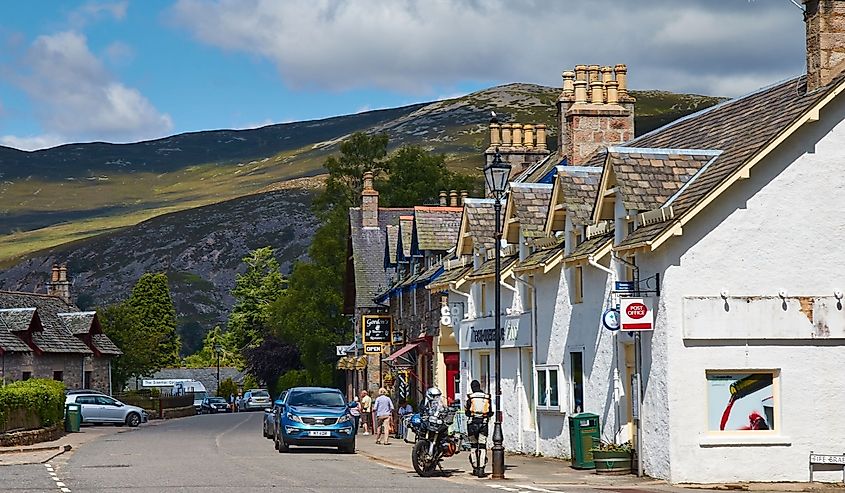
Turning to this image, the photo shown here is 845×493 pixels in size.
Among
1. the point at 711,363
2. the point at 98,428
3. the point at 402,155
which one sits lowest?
the point at 98,428

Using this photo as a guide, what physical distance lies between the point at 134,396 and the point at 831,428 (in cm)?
6249

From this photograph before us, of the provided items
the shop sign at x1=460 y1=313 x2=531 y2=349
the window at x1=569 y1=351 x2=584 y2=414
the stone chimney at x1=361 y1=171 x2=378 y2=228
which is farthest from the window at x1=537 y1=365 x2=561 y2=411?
the stone chimney at x1=361 y1=171 x2=378 y2=228

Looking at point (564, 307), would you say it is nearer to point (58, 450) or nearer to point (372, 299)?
point (58, 450)

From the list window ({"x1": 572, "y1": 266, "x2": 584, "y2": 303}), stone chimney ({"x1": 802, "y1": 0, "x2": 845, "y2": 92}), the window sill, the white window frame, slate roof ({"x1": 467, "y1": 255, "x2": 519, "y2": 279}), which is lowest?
the window sill

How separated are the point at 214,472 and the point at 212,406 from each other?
230 feet

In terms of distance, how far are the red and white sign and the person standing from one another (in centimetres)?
2343

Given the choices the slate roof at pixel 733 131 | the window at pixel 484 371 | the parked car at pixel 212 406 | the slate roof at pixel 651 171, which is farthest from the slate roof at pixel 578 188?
the parked car at pixel 212 406

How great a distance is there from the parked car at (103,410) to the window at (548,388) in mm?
31604

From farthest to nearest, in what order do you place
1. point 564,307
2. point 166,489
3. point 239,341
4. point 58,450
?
point 239,341
point 58,450
point 564,307
point 166,489

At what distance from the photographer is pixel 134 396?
79.4 meters

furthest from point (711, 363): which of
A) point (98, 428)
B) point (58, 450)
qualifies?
point (98, 428)

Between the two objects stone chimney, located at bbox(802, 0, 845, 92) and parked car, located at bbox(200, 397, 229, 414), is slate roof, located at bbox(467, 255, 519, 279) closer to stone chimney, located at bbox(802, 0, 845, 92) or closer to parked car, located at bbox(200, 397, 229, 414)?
stone chimney, located at bbox(802, 0, 845, 92)

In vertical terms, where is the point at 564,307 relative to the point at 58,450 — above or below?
above

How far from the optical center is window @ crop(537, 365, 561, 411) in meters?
28.8
